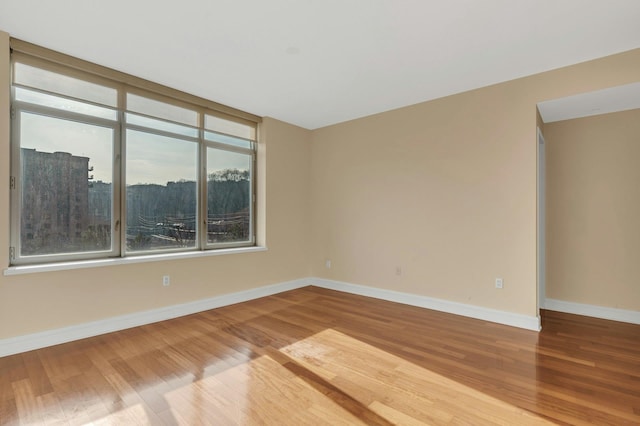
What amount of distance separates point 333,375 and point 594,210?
3.78m

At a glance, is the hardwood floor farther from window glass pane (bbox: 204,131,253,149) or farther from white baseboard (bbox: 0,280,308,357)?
window glass pane (bbox: 204,131,253,149)

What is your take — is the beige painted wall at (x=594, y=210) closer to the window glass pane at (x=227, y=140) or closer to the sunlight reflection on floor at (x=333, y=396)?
the sunlight reflection on floor at (x=333, y=396)

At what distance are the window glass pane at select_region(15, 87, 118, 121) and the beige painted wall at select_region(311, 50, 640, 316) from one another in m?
3.21

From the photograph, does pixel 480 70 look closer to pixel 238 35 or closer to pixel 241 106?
pixel 238 35

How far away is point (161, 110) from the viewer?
3787 mm

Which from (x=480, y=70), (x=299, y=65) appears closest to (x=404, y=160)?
(x=480, y=70)

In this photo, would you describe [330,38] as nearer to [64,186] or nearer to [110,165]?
[110,165]

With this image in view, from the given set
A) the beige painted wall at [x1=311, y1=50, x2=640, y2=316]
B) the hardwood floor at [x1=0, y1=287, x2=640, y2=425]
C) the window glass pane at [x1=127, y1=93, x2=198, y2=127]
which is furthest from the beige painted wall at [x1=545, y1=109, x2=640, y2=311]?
the window glass pane at [x1=127, y1=93, x2=198, y2=127]

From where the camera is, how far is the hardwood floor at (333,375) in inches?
74.0

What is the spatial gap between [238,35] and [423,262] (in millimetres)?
3436

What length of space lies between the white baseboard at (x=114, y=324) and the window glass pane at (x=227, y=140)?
7.36ft

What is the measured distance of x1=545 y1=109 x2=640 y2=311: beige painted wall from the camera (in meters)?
3.50

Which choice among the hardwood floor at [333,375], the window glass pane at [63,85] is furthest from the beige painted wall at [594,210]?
the window glass pane at [63,85]

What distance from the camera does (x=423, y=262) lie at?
4148 mm
